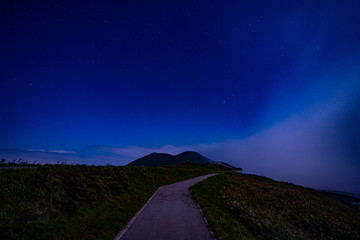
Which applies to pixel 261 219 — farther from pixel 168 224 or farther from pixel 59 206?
pixel 59 206

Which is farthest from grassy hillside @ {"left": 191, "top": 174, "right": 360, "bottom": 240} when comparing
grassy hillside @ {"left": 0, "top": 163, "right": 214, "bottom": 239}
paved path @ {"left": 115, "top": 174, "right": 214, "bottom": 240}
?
grassy hillside @ {"left": 0, "top": 163, "right": 214, "bottom": 239}

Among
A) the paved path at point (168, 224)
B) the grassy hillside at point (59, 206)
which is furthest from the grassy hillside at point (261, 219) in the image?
the grassy hillside at point (59, 206)

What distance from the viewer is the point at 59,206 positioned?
6812mm

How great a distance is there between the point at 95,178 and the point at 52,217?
13.3 ft

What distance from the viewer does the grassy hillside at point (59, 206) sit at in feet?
17.2

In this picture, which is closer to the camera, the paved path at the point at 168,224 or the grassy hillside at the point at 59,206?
the grassy hillside at the point at 59,206

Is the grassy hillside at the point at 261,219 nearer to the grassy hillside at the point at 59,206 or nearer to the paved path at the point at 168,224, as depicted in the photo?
the paved path at the point at 168,224

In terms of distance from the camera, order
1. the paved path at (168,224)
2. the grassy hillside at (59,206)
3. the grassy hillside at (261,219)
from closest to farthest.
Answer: the grassy hillside at (59,206), the paved path at (168,224), the grassy hillside at (261,219)

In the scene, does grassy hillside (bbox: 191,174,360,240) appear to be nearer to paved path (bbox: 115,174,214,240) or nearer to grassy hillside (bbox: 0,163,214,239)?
paved path (bbox: 115,174,214,240)

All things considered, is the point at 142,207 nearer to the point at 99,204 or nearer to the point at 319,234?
the point at 99,204

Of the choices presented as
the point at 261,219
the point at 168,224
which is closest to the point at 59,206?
the point at 168,224

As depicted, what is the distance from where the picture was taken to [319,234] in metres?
12.8

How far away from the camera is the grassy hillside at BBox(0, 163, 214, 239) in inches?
207

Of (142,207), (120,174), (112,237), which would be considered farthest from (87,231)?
(120,174)
